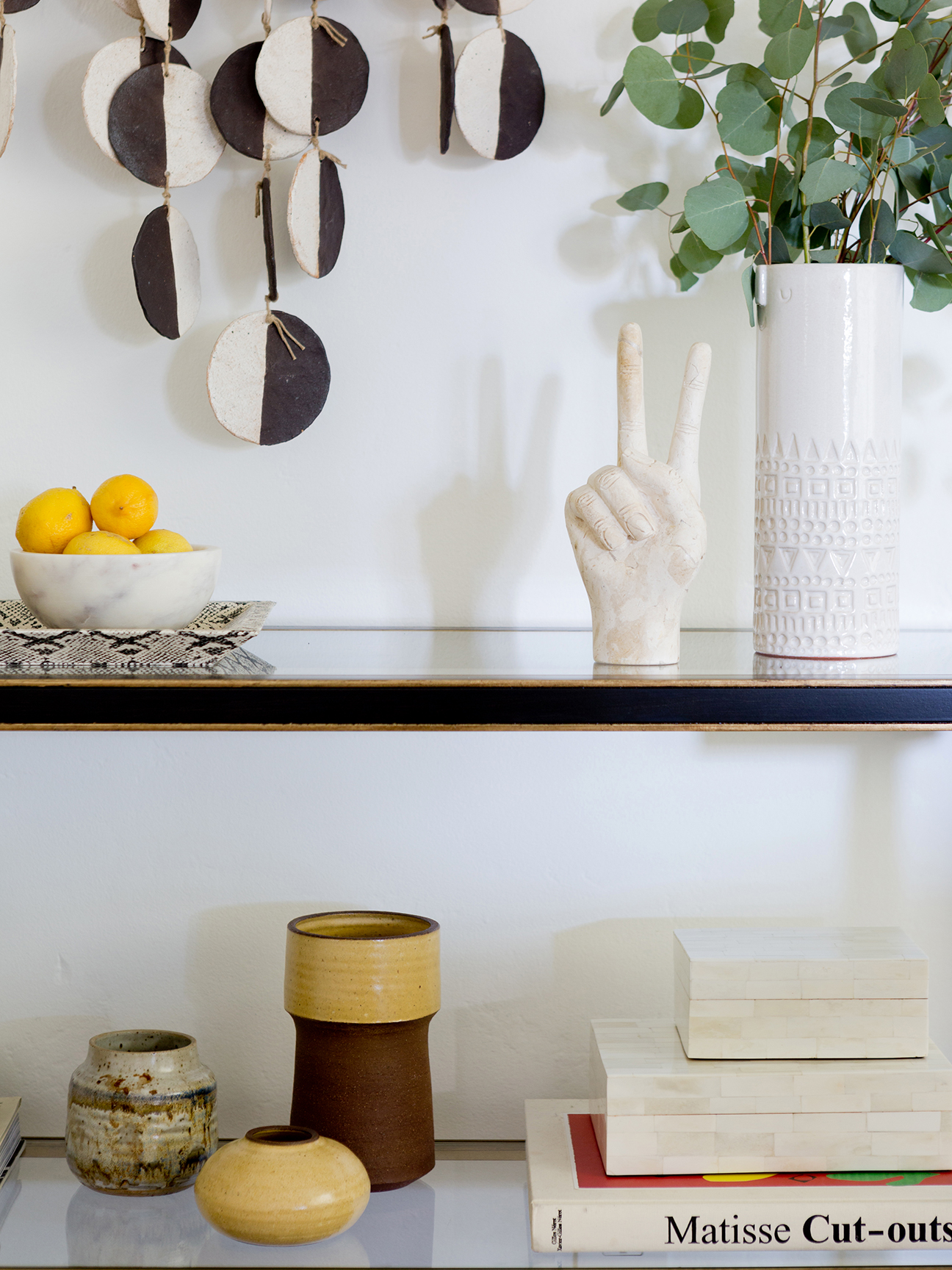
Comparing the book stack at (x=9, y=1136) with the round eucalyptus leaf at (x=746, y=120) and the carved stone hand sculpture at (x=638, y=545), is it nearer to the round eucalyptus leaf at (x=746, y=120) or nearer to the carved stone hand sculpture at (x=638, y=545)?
the carved stone hand sculpture at (x=638, y=545)

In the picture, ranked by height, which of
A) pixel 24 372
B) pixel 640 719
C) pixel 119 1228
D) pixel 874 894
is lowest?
pixel 119 1228

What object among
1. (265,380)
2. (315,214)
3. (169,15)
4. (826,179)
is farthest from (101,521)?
(826,179)

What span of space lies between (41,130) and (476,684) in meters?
0.62

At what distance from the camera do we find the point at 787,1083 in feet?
2.83

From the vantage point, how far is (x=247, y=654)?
837 mm

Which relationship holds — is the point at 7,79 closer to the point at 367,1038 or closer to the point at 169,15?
the point at 169,15

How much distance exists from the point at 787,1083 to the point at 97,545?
58 centimetres

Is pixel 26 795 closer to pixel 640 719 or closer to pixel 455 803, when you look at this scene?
pixel 455 803

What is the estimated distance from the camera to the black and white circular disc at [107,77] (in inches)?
38.4

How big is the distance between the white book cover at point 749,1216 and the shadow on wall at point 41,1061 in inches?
16.8

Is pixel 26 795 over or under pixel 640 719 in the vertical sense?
under

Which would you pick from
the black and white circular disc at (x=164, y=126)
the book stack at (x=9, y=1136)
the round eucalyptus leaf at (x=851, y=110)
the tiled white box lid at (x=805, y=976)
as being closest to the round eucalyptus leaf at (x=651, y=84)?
the round eucalyptus leaf at (x=851, y=110)

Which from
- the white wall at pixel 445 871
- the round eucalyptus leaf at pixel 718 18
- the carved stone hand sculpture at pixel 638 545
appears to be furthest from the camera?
the white wall at pixel 445 871

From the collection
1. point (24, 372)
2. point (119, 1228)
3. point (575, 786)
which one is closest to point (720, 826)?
point (575, 786)
